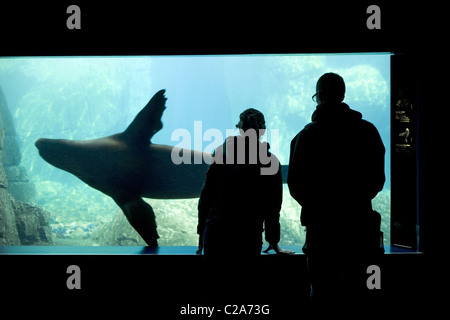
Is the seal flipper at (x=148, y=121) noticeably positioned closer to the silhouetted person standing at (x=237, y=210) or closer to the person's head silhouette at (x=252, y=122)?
the person's head silhouette at (x=252, y=122)

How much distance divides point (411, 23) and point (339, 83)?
7.43ft

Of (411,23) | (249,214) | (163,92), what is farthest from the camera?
(163,92)

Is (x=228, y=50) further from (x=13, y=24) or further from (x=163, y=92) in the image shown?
(x=13, y=24)

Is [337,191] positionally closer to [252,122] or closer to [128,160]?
[252,122]

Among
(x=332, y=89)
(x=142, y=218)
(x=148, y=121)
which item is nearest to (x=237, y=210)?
(x=332, y=89)

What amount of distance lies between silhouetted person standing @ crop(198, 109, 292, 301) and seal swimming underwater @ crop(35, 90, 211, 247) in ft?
7.62

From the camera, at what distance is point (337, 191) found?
1821 millimetres

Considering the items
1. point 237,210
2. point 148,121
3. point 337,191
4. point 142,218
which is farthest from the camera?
point 148,121

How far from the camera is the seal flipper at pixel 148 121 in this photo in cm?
433

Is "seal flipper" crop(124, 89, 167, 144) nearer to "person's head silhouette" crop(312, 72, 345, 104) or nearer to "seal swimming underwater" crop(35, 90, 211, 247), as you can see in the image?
"seal swimming underwater" crop(35, 90, 211, 247)

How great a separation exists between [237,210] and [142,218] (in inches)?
96.1

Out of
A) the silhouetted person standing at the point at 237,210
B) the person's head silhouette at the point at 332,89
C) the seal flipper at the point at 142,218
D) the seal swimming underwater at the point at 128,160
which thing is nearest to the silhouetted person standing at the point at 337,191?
the person's head silhouette at the point at 332,89
